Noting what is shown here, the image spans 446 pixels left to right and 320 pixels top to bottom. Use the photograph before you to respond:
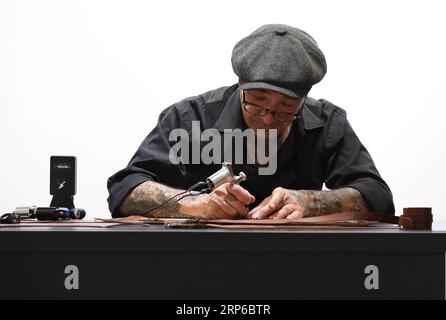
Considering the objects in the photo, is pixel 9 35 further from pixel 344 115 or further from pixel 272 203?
pixel 272 203

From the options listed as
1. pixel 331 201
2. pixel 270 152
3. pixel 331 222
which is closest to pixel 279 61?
pixel 270 152

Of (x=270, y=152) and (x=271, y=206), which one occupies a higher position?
(x=270, y=152)

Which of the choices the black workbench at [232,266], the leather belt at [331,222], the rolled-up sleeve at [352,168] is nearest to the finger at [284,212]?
the leather belt at [331,222]

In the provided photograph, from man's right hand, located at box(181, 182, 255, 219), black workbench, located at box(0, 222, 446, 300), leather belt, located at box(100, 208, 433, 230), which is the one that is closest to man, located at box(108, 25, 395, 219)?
man's right hand, located at box(181, 182, 255, 219)

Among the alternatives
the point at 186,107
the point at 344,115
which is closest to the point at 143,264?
the point at 186,107

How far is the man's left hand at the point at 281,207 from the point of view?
1721mm

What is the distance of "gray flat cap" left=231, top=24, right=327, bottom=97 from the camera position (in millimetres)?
1963

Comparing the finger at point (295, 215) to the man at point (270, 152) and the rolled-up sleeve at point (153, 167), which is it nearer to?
the man at point (270, 152)

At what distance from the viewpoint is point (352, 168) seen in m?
2.19

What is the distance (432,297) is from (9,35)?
2319 millimetres

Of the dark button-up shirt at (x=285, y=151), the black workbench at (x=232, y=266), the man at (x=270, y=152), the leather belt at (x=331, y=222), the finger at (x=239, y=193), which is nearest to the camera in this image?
the black workbench at (x=232, y=266)

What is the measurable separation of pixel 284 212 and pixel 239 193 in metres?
0.14

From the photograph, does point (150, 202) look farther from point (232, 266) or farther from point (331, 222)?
point (232, 266)

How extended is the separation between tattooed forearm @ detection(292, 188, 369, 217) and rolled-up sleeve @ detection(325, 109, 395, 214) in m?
0.03
